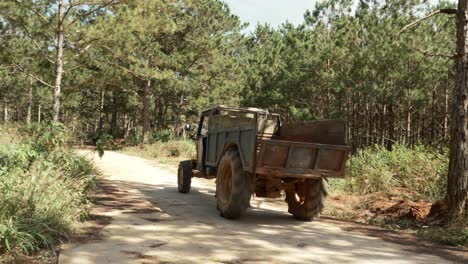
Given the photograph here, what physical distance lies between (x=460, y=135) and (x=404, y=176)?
14.0 ft

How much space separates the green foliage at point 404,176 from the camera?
10.1 m

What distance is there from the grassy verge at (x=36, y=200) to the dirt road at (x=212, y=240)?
0.37 meters

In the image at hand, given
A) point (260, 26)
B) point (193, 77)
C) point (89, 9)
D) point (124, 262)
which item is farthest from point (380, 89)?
point (260, 26)

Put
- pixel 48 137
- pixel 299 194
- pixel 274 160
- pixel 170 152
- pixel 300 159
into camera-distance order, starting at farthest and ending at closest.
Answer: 1. pixel 170 152
2. pixel 48 137
3. pixel 299 194
4. pixel 300 159
5. pixel 274 160

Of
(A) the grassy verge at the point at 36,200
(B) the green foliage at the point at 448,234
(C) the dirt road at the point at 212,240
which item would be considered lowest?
(C) the dirt road at the point at 212,240

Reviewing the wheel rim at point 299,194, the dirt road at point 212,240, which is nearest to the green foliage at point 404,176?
the dirt road at point 212,240

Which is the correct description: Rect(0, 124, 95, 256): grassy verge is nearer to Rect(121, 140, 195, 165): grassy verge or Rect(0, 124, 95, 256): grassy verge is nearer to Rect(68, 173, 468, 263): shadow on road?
Rect(68, 173, 468, 263): shadow on road

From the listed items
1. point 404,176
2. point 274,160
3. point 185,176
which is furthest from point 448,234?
point 185,176

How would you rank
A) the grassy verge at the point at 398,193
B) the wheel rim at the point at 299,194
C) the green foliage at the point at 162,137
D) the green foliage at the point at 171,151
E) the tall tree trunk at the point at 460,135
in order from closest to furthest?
the tall tree trunk at the point at 460,135 < the grassy verge at the point at 398,193 < the wheel rim at the point at 299,194 < the green foliage at the point at 171,151 < the green foliage at the point at 162,137

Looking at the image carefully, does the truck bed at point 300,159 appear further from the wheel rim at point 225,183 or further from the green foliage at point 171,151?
the green foliage at point 171,151

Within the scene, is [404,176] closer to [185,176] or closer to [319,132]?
[319,132]

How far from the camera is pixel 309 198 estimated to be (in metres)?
7.61

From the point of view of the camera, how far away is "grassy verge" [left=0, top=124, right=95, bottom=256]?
474 cm

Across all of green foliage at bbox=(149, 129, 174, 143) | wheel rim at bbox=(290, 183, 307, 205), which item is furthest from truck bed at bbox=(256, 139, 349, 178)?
green foliage at bbox=(149, 129, 174, 143)
